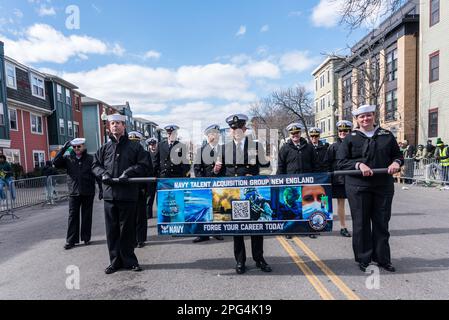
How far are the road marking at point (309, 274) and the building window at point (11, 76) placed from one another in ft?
88.2

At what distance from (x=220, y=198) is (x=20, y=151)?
86.7ft

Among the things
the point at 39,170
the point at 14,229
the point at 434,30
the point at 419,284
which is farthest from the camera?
the point at 39,170

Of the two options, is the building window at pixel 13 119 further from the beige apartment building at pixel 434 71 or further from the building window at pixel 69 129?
the beige apartment building at pixel 434 71

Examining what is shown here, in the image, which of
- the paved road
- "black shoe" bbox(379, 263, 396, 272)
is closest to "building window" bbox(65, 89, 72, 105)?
the paved road

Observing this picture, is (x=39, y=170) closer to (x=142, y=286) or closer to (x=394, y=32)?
(x=142, y=286)

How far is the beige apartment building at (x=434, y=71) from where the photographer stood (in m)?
19.4

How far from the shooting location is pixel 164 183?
4.80 metres

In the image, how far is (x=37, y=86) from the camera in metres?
29.2

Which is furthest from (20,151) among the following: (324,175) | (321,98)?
(321,98)

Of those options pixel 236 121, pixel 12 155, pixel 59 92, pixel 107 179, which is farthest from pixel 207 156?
pixel 59 92

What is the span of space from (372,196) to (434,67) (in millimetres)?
20839

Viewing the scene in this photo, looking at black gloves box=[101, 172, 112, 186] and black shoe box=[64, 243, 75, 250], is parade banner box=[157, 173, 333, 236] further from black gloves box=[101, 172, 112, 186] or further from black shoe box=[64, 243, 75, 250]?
black shoe box=[64, 243, 75, 250]

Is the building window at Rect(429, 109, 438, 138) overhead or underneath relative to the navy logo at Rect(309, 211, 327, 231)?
overhead

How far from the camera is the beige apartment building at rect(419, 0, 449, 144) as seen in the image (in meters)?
19.4
